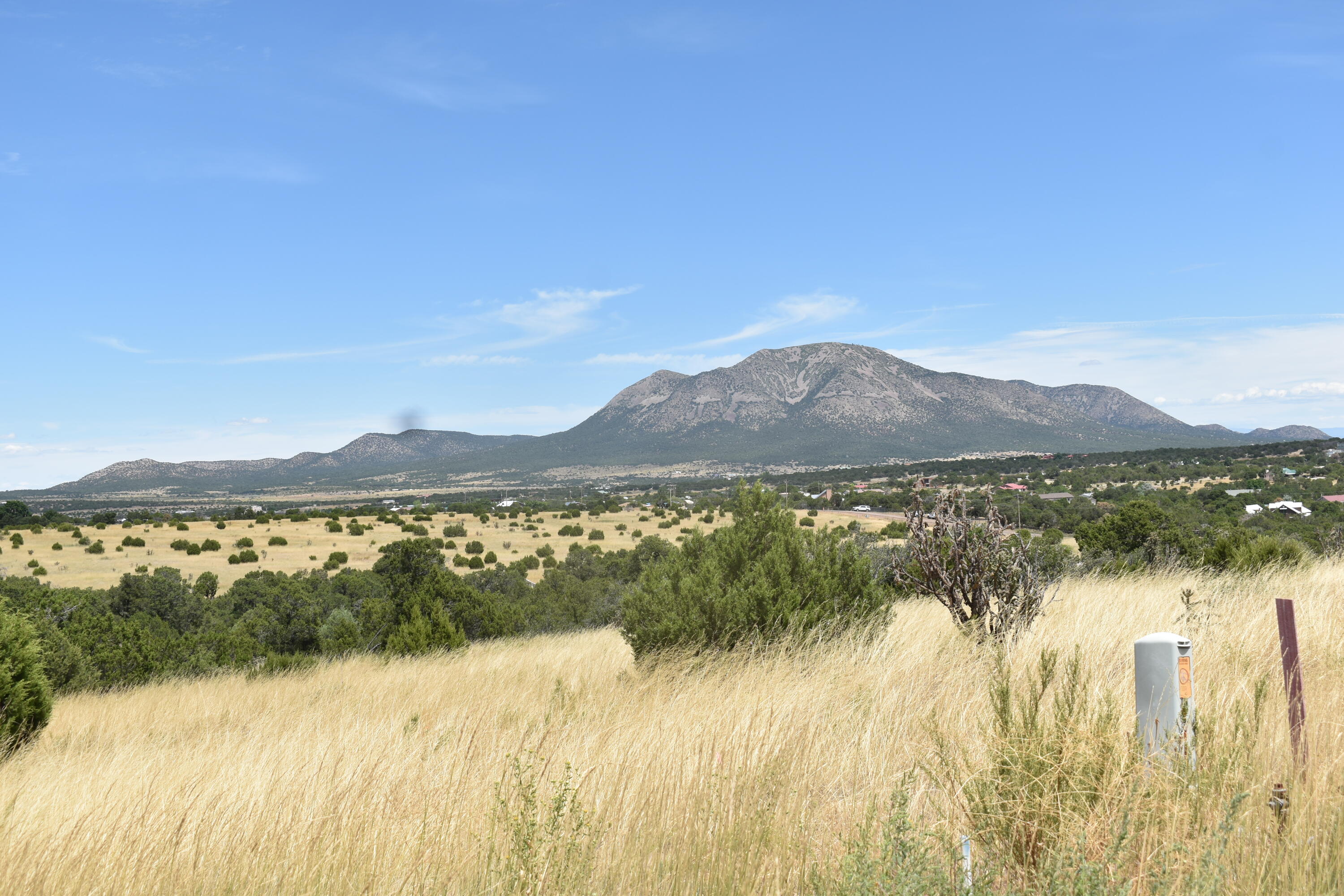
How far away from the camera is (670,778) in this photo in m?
4.02

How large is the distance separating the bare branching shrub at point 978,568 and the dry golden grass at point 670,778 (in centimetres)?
36

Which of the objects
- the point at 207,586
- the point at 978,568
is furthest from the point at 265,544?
the point at 978,568

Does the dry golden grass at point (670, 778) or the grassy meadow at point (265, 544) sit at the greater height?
the dry golden grass at point (670, 778)

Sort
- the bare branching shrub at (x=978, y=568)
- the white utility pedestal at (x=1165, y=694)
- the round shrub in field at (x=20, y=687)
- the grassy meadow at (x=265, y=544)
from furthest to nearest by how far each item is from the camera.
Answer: the grassy meadow at (x=265, y=544) → the bare branching shrub at (x=978, y=568) → the round shrub in field at (x=20, y=687) → the white utility pedestal at (x=1165, y=694)

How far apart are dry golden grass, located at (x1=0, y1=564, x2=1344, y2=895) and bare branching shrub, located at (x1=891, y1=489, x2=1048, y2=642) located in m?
0.36

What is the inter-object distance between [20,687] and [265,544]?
43.2 metres

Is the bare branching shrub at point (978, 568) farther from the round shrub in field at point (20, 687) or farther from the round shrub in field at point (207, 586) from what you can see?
the round shrub in field at point (207, 586)

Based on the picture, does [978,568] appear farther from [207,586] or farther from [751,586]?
[207,586]

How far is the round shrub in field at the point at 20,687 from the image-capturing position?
6645 mm

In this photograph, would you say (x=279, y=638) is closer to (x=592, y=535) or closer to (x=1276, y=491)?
(x=592, y=535)

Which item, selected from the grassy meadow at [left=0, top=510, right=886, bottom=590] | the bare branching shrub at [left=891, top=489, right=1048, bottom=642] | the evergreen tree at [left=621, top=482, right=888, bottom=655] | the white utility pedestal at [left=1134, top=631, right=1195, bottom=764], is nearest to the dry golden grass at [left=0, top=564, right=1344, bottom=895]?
the white utility pedestal at [left=1134, top=631, right=1195, bottom=764]

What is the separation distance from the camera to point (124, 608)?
24.6 metres

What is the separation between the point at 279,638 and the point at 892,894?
71.6 ft

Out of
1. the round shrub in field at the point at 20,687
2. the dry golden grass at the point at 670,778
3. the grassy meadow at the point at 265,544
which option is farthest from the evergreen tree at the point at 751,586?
the grassy meadow at the point at 265,544
